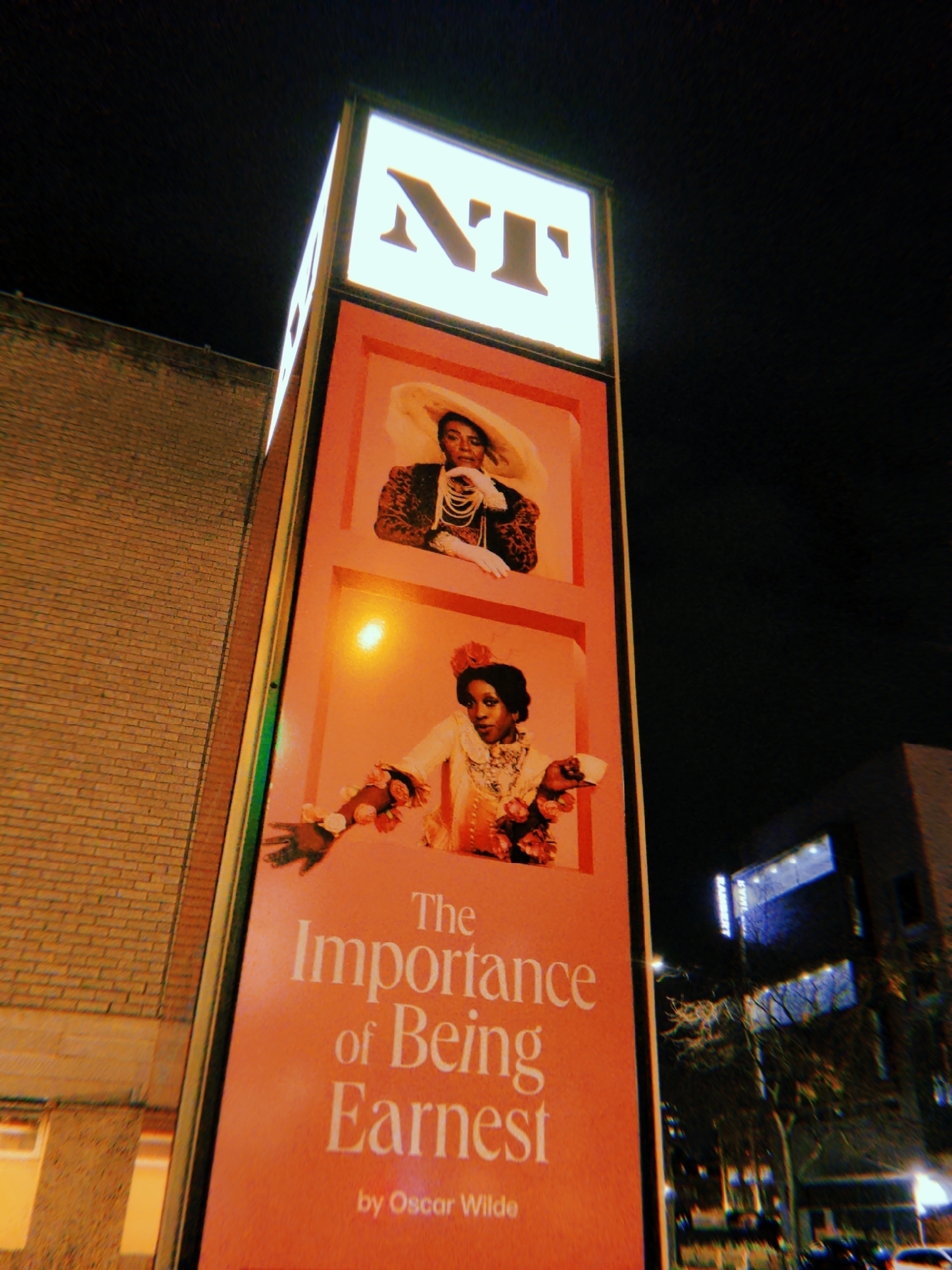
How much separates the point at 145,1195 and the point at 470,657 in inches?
168

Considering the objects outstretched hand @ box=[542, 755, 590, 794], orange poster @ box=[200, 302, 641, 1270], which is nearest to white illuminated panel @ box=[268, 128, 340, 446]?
orange poster @ box=[200, 302, 641, 1270]

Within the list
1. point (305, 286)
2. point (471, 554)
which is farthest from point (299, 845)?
point (305, 286)

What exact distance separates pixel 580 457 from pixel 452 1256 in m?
2.73

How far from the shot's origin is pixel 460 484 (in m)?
3.52

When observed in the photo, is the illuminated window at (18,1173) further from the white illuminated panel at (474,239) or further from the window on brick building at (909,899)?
the window on brick building at (909,899)

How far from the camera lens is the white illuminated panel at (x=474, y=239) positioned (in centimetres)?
393

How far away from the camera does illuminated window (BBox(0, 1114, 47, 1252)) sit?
523 cm

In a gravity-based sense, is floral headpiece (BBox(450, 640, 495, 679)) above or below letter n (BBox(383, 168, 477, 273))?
below

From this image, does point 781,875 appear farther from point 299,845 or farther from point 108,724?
point 299,845

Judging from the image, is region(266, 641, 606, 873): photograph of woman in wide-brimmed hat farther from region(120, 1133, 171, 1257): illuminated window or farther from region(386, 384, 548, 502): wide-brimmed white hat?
region(120, 1133, 171, 1257): illuminated window

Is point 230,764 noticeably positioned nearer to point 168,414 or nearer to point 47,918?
point 47,918

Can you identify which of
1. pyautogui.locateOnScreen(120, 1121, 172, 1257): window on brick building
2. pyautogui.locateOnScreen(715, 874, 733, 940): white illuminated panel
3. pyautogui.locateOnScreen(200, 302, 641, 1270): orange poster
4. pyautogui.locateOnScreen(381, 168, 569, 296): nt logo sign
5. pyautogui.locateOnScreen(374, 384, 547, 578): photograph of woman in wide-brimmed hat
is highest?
pyautogui.locateOnScreen(715, 874, 733, 940): white illuminated panel

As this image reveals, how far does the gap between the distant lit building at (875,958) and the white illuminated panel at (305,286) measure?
19.1 meters

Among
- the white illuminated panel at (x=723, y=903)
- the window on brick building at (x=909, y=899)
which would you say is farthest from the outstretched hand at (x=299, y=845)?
the window on brick building at (x=909, y=899)
